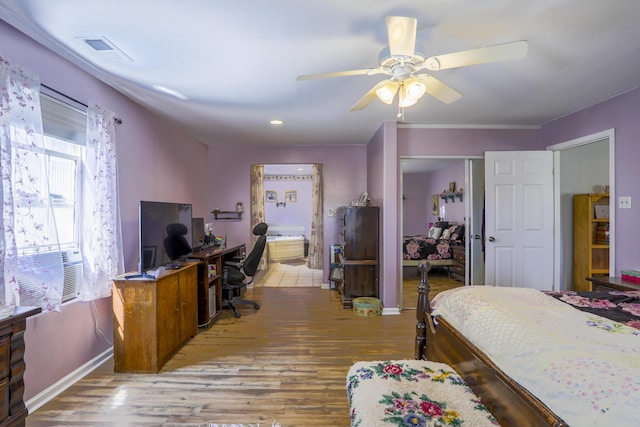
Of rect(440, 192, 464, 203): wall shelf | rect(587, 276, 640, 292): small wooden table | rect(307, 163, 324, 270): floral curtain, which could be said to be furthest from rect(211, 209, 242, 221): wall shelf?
rect(587, 276, 640, 292): small wooden table

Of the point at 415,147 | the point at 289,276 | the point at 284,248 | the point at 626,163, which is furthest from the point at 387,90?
the point at 284,248

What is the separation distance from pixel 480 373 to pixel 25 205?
2564 mm

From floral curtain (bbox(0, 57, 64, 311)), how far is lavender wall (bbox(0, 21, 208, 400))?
219mm

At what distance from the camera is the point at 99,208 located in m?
2.40

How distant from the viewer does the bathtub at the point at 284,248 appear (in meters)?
7.55

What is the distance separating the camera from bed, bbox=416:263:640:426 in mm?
863

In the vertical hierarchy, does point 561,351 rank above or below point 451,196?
below

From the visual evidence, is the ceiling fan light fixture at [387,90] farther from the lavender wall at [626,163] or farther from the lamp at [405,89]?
the lavender wall at [626,163]

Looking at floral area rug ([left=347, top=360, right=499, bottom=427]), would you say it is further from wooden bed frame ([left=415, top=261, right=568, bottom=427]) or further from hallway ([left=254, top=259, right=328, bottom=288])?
hallway ([left=254, top=259, right=328, bottom=288])

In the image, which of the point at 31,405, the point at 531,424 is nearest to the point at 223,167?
the point at 31,405

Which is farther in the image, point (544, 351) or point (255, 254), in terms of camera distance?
point (255, 254)

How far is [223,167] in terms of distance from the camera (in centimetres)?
513

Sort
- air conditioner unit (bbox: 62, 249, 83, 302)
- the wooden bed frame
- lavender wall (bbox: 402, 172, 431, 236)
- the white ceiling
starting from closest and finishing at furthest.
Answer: the wooden bed frame, the white ceiling, air conditioner unit (bbox: 62, 249, 83, 302), lavender wall (bbox: 402, 172, 431, 236)

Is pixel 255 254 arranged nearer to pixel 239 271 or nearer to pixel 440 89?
pixel 239 271
